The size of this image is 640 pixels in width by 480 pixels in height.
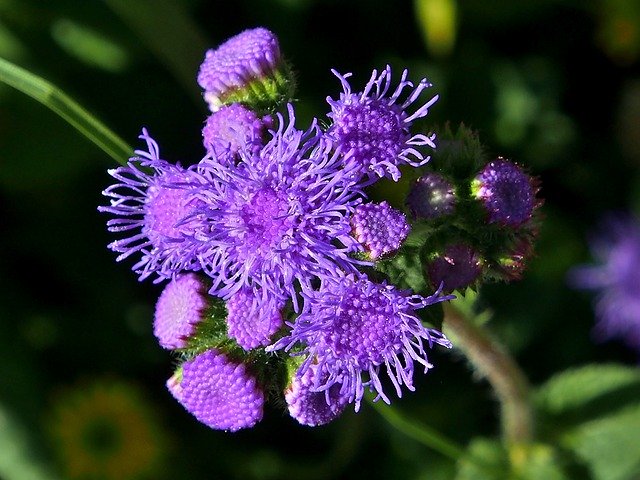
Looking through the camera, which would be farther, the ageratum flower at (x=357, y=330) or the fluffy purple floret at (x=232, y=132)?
the fluffy purple floret at (x=232, y=132)

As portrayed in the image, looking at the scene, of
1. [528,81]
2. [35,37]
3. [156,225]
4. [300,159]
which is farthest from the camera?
[528,81]

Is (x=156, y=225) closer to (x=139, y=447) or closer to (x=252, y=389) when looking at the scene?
(x=252, y=389)

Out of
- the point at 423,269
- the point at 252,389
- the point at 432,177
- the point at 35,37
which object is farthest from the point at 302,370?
the point at 35,37

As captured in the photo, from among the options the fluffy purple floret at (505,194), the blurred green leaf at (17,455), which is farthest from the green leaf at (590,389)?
the blurred green leaf at (17,455)

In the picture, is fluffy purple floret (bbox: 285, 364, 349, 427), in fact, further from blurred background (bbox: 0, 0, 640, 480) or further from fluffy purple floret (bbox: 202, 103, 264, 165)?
blurred background (bbox: 0, 0, 640, 480)

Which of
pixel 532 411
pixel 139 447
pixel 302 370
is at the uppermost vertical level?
pixel 532 411

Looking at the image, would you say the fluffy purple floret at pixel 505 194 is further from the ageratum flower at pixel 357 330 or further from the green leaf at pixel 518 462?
the green leaf at pixel 518 462

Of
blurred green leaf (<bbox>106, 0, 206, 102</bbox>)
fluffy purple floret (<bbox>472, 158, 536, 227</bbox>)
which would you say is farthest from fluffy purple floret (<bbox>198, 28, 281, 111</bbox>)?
blurred green leaf (<bbox>106, 0, 206, 102</bbox>)

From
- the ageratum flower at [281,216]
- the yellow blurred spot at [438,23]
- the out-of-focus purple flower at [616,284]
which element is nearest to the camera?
the ageratum flower at [281,216]
